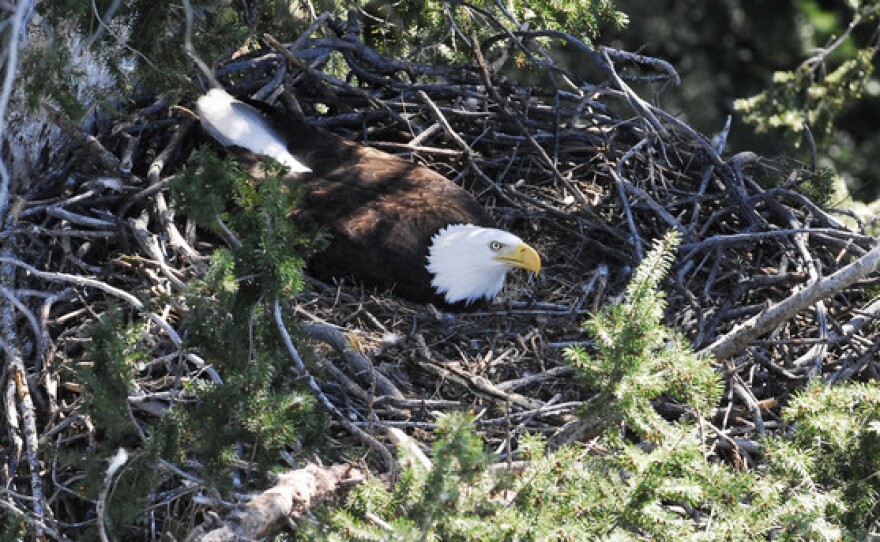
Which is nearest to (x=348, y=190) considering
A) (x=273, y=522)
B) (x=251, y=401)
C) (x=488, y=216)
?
(x=488, y=216)

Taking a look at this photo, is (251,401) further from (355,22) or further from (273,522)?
(355,22)

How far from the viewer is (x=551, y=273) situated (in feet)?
17.7

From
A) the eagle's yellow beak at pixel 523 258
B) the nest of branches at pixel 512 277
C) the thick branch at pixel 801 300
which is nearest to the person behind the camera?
the thick branch at pixel 801 300

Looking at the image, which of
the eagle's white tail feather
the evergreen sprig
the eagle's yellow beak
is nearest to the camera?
the evergreen sprig

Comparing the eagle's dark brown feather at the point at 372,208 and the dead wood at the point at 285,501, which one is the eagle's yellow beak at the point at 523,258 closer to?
the eagle's dark brown feather at the point at 372,208

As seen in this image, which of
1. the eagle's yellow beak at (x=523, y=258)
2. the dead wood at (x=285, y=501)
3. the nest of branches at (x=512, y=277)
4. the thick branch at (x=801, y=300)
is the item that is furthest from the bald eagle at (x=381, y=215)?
the dead wood at (x=285, y=501)

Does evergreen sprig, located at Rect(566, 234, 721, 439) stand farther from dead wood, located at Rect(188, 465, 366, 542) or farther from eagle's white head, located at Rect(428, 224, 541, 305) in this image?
eagle's white head, located at Rect(428, 224, 541, 305)

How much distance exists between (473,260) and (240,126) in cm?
117

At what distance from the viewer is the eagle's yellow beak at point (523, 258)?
16.6 ft

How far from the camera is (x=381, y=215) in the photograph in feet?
17.1

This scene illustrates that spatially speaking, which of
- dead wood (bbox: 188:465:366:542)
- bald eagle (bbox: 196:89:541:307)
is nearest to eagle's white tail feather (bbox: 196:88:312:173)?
bald eagle (bbox: 196:89:541:307)

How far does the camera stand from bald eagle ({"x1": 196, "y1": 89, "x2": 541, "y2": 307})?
16.8 feet

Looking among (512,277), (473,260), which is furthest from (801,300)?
(512,277)

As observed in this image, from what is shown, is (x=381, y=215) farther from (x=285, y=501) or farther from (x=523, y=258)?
(x=285, y=501)
